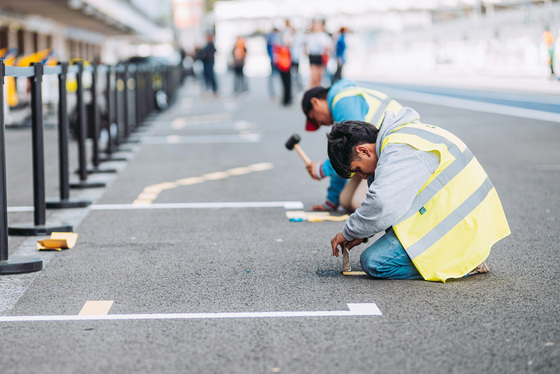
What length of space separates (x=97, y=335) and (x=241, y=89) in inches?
972

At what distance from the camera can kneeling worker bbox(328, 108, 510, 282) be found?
4.33 metres

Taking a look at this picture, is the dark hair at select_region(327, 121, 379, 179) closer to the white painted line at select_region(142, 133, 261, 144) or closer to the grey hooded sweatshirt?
the grey hooded sweatshirt

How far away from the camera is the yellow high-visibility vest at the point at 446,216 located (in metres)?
4.46

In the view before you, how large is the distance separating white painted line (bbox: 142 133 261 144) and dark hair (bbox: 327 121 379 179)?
882 centimetres

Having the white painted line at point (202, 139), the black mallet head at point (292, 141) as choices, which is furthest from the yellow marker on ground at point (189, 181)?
the white painted line at point (202, 139)

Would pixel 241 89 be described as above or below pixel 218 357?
above

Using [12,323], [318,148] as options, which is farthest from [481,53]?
[12,323]

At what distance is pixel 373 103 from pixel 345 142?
177 cm

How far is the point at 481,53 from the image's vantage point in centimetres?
3812

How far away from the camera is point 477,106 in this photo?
Answer: 63.4 feet

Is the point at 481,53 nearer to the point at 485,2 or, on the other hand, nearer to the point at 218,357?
the point at 485,2

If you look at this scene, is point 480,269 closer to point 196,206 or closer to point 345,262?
point 345,262

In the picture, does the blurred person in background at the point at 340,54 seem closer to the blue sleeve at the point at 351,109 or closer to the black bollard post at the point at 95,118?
the black bollard post at the point at 95,118

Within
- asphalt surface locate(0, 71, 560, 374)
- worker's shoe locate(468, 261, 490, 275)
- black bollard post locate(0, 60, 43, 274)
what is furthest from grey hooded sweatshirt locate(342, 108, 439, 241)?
black bollard post locate(0, 60, 43, 274)
